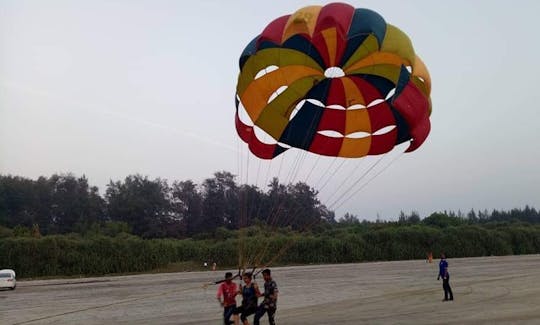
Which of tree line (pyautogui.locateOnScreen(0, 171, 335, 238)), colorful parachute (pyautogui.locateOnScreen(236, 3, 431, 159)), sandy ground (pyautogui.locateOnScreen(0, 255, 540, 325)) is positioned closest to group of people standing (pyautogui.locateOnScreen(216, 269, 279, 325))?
sandy ground (pyautogui.locateOnScreen(0, 255, 540, 325))

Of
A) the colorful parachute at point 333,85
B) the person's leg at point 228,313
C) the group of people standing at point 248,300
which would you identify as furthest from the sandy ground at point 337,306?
the colorful parachute at point 333,85

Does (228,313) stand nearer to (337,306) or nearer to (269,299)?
(269,299)

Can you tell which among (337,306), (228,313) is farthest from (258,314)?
(337,306)

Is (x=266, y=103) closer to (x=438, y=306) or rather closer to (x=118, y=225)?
(x=438, y=306)

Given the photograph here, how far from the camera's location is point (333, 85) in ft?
51.1

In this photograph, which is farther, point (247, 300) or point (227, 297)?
point (227, 297)

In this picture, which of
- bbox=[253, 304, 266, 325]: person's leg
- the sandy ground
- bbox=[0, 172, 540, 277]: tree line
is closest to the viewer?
bbox=[253, 304, 266, 325]: person's leg

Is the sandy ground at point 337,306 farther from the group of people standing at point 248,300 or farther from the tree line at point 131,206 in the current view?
the tree line at point 131,206

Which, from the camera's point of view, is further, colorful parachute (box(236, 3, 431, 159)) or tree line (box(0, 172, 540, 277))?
tree line (box(0, 172, 540, 277))

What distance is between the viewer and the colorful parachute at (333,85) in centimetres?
1345

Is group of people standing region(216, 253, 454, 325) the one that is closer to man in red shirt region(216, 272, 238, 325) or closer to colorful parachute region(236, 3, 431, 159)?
man in red shirt region(216, 272, 238, 325)

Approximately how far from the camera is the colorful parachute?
13.5 metres

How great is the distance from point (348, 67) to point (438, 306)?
7333 mm

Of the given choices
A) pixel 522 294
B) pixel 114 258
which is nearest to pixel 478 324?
pixel 522 294
